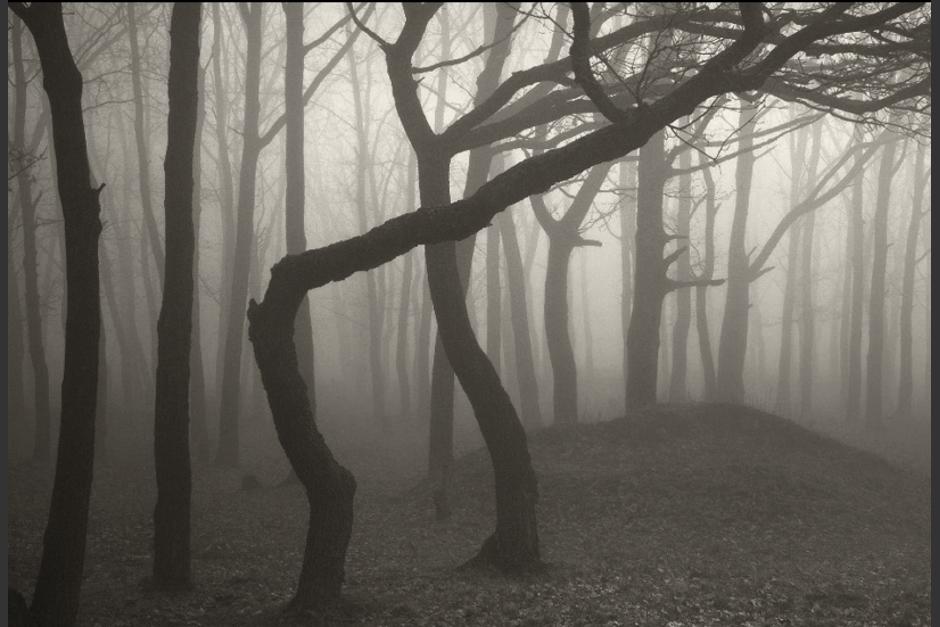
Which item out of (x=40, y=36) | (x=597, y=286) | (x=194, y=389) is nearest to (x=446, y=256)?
(x=40, y=36)

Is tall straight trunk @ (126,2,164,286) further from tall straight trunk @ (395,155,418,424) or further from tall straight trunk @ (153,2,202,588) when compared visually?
tall straight trunk @ (153,2,202,588)

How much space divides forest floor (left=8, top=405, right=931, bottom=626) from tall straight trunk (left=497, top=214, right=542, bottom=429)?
4307mm

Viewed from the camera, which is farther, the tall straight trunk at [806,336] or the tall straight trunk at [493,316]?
the tall straight trunk at [806,336]

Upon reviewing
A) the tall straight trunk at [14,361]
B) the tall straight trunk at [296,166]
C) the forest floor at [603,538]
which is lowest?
the forest floor at [603,538]

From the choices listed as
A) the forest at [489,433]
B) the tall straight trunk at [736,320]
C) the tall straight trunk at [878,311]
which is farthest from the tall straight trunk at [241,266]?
the tall straight trunk at [878,311]

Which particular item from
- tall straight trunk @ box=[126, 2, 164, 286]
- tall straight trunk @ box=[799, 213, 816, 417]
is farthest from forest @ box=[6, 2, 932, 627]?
tall straight trunk @ box=[799, 213, 816, 417]

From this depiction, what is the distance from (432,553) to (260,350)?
3803 millimetres

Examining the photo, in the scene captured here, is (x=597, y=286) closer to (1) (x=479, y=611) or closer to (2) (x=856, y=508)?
(2) (x=856, y=508)

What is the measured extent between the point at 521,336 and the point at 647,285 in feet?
15.2

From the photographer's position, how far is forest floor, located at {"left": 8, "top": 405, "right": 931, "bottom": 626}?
701 cm

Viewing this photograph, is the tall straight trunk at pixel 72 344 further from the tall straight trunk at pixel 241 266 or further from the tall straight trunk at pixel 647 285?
the tall straight trunk at pixel 647 285

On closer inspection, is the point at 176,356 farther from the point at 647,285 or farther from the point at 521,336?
the point at 521,336

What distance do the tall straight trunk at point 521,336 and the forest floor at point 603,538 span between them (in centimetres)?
431

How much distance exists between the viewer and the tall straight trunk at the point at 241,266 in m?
15.1
